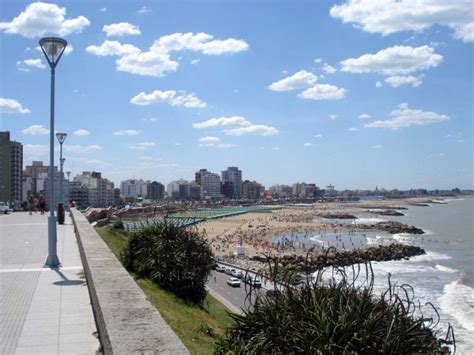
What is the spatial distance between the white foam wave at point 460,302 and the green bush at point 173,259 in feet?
51.2

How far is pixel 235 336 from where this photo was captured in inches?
185

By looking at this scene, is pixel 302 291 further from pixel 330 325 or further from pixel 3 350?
pixel 3 350

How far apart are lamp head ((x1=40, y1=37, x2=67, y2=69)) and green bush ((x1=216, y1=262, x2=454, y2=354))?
7.27 meters

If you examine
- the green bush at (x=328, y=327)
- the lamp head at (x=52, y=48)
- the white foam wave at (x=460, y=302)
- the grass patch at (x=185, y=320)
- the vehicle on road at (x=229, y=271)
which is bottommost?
the vehicle on road at (x=229, y=271)

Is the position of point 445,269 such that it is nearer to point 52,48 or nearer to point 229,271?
point 229,271

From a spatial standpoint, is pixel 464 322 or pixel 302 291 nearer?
pixel 302 291

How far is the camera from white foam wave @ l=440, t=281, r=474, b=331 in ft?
73.9

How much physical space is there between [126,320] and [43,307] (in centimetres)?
264

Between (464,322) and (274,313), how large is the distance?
808 inches

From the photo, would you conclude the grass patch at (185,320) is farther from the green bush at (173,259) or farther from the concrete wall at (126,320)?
the concrete wall at (126,320)

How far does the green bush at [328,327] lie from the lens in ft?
13.0

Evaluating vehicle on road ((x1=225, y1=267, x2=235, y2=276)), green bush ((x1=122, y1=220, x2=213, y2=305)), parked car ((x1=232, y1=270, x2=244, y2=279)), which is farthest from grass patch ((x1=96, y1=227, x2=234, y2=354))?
vehicle on road ((x1=225, y1=267, x2=235, y2=276))

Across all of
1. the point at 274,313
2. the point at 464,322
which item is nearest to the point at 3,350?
the point at 274,313

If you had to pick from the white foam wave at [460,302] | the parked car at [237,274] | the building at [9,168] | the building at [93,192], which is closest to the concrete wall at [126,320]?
the white foam wave at [460,302]
